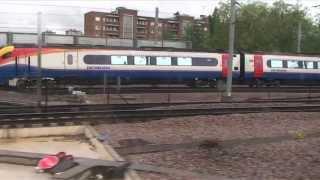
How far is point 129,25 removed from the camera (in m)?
92.5

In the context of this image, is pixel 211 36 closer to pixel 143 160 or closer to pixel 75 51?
pixel 75 51

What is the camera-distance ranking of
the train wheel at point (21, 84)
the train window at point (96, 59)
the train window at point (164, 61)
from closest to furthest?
the train wheel at point (21, 84) → the train window at point (96, 59) → the train window at point (164, 61)

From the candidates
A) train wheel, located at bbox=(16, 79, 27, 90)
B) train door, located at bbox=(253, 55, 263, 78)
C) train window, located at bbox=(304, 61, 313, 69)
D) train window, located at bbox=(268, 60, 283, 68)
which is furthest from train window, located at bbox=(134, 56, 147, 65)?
train window, located at bbox=(304, 61, 313, 69)

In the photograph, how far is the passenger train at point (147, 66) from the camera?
136ft

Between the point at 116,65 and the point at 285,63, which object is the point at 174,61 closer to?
the point at 116,65

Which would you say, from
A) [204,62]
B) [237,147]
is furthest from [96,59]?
[237,147]

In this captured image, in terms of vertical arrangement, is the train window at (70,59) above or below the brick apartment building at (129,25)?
below

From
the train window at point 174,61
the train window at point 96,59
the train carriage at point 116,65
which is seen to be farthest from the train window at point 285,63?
the train window at point 96,59

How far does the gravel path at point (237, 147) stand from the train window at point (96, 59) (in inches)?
857

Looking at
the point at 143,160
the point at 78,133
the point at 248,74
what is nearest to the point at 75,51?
the point at 248,74

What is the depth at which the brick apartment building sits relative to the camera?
90.8 m

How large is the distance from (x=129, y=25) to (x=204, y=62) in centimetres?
4512

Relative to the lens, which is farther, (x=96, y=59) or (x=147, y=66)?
(x=147, y=66)

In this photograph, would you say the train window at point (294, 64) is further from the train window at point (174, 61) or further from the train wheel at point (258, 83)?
the train window at point (174, 61)
